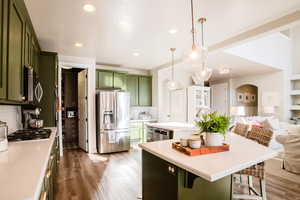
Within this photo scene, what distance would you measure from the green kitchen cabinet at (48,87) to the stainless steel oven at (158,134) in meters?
2.03

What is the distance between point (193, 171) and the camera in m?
1.11

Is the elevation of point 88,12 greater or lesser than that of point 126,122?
greater

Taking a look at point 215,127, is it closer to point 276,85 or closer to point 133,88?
point 133,88

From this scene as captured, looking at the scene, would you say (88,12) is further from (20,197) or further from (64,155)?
(64,155)

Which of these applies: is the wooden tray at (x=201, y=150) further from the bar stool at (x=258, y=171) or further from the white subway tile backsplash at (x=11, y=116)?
the white subway tile backsplash at (x=11, y=116)

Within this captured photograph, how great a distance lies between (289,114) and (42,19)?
8.35m

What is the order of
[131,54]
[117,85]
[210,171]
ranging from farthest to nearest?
[117,85] < [131,54] < [210,171]

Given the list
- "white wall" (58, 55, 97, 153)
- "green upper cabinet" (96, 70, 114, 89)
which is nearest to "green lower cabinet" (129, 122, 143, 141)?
"white wall" (58, 55, 97, 153)

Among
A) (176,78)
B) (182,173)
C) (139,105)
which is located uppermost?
(176,78)

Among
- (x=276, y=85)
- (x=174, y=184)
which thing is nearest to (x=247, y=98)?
(x=276, y=85)

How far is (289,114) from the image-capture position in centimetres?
637

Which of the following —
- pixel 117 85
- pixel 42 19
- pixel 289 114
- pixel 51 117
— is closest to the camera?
pixel 42 19

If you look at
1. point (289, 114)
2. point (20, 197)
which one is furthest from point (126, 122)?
point (289, 114)

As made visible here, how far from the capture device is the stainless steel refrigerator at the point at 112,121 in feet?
14.3
